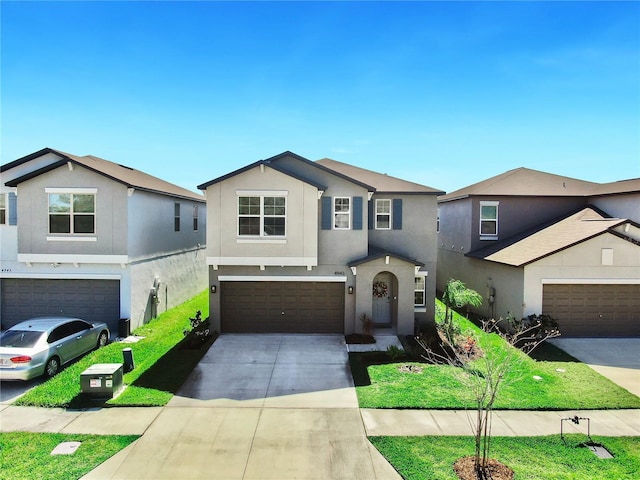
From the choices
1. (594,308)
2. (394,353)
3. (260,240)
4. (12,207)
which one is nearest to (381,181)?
(260,240)

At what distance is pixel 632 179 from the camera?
19344 mm

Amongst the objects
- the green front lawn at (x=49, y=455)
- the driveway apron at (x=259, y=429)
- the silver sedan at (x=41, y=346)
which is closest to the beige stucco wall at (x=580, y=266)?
the driveway apron at (x=259, y=429)

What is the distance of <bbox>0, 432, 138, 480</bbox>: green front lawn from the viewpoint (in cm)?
692

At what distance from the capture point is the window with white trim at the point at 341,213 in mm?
15727

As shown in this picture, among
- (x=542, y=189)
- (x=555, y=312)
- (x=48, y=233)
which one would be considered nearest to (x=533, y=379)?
(x=555, y=312)

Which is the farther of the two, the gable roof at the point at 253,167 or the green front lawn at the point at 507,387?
the gable roof at the point at 253,167

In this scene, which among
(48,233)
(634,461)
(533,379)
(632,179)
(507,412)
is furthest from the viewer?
(632,179)

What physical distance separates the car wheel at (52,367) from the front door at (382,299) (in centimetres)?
1092

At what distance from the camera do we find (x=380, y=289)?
16578 mm

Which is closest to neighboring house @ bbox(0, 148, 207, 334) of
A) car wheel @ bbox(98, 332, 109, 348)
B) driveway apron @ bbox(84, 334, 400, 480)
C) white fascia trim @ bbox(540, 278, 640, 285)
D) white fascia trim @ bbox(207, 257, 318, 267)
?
car wheel @ bbox(98, 332, 109, 348)

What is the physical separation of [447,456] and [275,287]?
9.48m

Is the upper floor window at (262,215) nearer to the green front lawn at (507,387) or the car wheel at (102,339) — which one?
the green front lawn at (507,387)

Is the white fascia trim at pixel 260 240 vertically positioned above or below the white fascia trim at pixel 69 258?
above

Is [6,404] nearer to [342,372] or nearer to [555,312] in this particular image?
[342,372]
